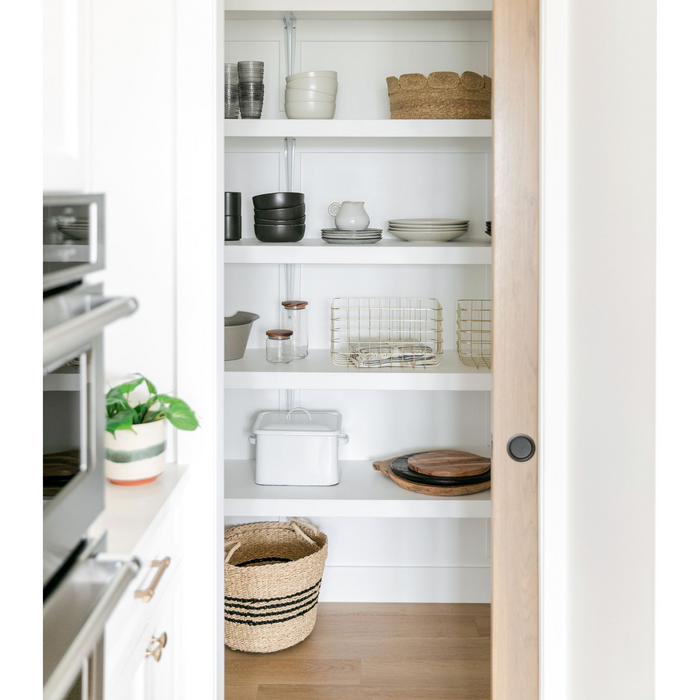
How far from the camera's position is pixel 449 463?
93.4 inches

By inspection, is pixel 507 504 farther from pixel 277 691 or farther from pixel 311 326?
pixel 311 326

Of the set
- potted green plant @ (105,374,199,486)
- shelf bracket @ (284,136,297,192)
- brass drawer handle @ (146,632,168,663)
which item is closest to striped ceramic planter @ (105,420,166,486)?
potted green plant @ (105,374,199,486)

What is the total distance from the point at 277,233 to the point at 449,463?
3.04ft

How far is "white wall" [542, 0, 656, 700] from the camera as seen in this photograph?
0.97 m

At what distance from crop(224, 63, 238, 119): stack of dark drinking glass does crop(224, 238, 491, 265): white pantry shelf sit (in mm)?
429

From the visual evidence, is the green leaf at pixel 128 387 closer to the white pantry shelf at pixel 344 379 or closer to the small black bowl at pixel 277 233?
the white pantry shelf at pixel 344 379

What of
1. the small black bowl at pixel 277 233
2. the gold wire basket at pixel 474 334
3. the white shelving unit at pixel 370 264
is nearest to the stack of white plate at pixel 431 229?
the white shelving unit at pixel 370 264

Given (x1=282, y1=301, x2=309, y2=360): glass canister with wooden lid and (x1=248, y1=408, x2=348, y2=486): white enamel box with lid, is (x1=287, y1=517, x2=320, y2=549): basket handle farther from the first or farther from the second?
(x1=282, y1=301, x2=309, y2=360): glass canister with wooden lid

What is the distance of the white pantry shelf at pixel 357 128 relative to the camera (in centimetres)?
218

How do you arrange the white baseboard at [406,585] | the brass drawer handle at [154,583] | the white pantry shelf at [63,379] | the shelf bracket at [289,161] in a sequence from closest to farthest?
the white pantry shelf at [63,379]
the brass drawer handle at [154,583]
the shelf bracket at [289,161]
the white baseboard at [406,585]

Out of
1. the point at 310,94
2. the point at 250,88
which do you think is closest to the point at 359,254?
the point at 310,94

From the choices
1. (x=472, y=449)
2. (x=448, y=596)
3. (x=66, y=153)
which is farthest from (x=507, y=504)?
(x=448, y=596)

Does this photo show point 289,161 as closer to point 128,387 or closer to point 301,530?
point 301,530

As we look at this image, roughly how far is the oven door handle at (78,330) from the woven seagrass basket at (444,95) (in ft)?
4.81
